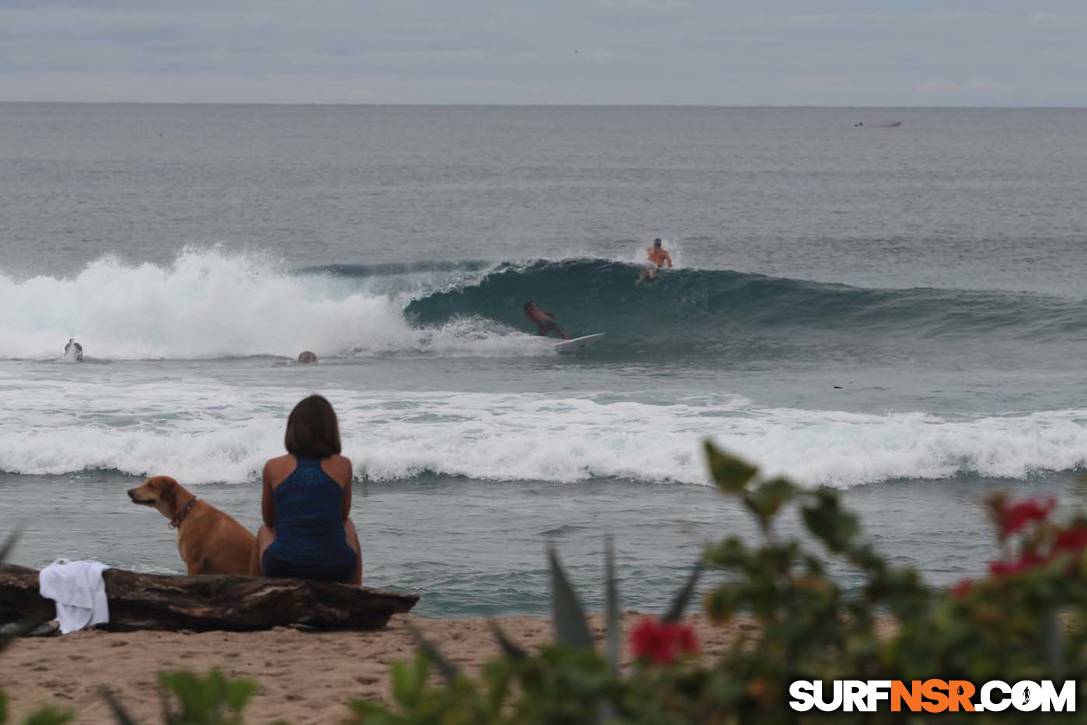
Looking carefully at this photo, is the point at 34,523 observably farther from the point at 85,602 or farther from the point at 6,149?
the point at 6,149

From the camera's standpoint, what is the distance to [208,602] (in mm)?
6980

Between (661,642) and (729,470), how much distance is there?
0.89 feet

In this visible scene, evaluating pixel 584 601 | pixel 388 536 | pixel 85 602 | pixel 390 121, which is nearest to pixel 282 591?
pixel 85 602

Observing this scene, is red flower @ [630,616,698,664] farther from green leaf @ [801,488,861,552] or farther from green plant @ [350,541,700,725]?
green leaf @ [801,488,861,552]

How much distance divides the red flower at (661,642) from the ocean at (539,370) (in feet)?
1.99

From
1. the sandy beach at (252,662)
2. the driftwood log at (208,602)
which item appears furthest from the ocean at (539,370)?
the driftwood log at (208,602)

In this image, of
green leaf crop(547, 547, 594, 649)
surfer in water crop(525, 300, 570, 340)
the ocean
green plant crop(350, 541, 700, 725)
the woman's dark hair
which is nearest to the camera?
green plant crop(350, 541, 700, 725)

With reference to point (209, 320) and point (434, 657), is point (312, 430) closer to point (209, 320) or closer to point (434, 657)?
point (434, 657)

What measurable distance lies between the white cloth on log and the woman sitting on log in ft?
2.73

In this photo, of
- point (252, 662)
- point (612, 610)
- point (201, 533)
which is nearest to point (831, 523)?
point (612, 610)

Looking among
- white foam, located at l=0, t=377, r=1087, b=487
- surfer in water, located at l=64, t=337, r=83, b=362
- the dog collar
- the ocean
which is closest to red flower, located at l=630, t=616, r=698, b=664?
the ocean

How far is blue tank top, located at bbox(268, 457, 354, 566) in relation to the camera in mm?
6543

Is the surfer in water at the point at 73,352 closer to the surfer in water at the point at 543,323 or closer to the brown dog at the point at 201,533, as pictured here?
the surfer in water at the point at 543,323

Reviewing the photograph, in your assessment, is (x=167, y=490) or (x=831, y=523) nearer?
(x=831, y=523)
